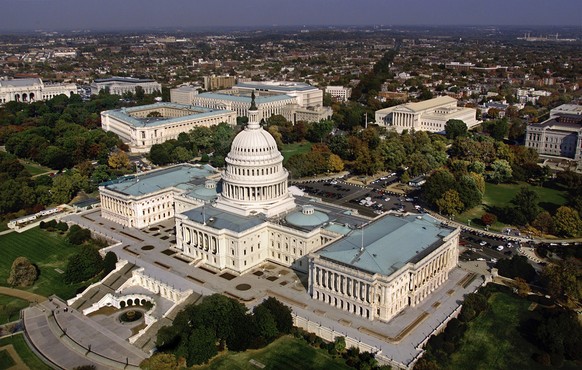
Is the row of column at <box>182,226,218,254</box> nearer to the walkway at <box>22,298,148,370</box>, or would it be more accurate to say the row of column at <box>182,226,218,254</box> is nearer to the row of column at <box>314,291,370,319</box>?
Answer: the row of column at <box>314,291,370,319</box>

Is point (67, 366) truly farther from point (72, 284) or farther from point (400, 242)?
point (400, 242)

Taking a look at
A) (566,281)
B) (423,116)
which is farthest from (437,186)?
(423,116)

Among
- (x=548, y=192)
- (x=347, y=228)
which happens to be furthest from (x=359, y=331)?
(x=548, y=192)

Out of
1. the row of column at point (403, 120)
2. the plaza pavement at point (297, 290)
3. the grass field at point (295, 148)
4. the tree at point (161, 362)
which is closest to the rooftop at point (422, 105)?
the row of column at point (403, 120)

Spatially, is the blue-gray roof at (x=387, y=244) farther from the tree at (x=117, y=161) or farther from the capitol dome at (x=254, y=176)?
the tree at (x=117, y=161)

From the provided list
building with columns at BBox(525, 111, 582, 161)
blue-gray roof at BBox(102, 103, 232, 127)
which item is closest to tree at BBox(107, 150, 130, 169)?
blue-gray roof at BBox(102, 103, 232, 127)

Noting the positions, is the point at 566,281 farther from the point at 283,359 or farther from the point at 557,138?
the point at 557,138
